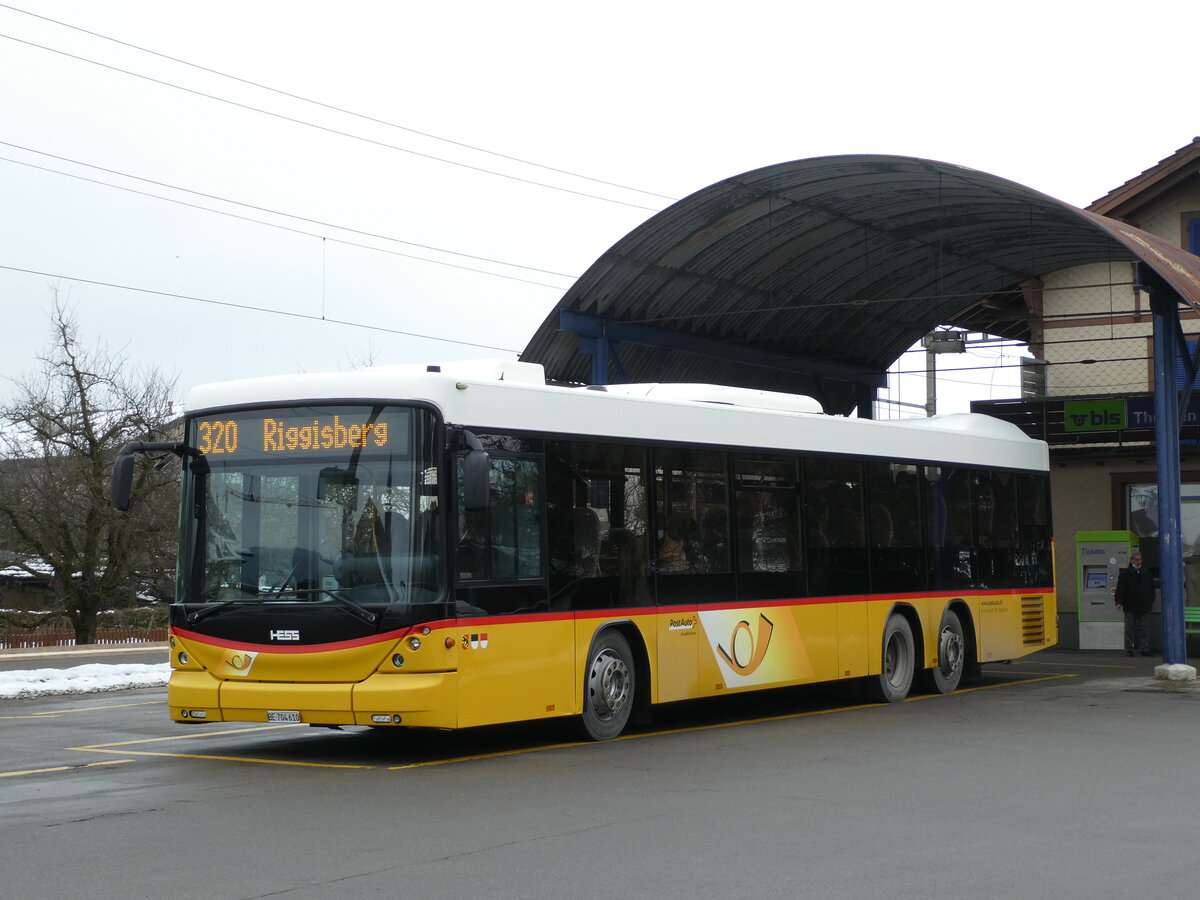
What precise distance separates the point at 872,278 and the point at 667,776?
18110 millimetres

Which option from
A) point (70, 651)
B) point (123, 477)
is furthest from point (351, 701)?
point (70, 651)

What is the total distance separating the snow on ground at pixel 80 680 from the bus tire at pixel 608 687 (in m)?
9.81

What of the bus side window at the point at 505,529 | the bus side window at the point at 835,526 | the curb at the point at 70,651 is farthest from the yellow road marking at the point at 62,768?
the curb at the point at 70,651

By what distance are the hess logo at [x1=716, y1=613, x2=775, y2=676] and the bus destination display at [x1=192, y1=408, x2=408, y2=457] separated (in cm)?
428

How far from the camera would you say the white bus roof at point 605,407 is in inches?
472

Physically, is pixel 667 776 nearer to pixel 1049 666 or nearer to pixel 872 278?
pixel 1049 666

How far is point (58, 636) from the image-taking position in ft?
142

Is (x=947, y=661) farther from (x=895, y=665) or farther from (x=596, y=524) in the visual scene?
(x=596, y=524)

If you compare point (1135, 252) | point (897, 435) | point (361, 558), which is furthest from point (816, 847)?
point (1135, 252)

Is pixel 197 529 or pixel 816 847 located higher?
pixel 197 529

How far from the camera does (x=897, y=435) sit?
17922 millimetres

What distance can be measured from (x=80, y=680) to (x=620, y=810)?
1399cm

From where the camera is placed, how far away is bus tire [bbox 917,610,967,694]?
60.4ft

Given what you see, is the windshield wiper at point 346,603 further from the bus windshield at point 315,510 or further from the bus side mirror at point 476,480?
the bus side mirror at point 476,480
